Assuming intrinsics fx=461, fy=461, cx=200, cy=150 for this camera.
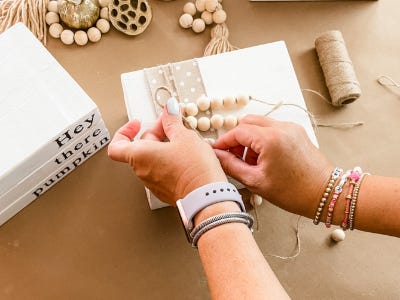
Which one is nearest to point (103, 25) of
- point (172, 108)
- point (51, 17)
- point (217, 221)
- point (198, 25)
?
point (51, 17)

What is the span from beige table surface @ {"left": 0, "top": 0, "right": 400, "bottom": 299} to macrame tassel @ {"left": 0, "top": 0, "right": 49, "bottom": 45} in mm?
52

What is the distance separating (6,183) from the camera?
90cm

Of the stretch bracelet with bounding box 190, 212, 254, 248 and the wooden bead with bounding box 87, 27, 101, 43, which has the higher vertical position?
the wooden bead with bounding box 87, 27, 101, 43

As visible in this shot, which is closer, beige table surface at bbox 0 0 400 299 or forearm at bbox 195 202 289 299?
forearm at bbox 195 202 289 299

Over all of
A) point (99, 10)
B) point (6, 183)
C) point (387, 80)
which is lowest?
point (387, 80)

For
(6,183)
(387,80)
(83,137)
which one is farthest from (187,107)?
(387,80)

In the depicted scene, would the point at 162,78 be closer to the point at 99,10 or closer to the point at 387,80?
the point at 99,10

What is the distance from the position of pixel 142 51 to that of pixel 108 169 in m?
0.33

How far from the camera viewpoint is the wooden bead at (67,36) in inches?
45.9

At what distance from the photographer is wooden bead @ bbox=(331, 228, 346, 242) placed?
3.35 feet

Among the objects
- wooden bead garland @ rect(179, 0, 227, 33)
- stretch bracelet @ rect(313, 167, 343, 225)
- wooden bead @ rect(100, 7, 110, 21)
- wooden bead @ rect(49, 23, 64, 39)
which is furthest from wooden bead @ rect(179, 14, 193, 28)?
stretch bracelet @ rect(313, 167, 343, 225)

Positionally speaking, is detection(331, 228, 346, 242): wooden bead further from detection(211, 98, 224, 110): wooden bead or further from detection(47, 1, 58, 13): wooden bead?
detection(47, 1, 58, 13): wooden bead

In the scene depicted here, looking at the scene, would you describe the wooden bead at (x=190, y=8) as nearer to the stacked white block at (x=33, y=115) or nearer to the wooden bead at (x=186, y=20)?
the wooden bead at (x=186, y=20)

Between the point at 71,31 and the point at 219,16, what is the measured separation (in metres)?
0.38
